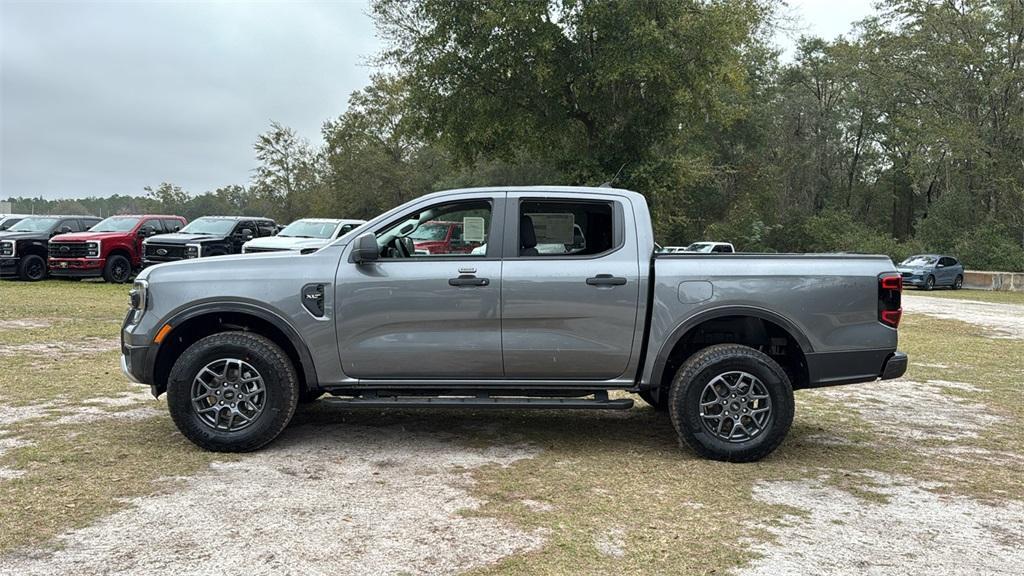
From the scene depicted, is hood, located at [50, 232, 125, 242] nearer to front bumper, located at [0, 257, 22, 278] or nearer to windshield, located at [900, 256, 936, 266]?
front bumper, located at [0, 257, 22, 278]

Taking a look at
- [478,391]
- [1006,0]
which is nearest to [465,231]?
[478,391]

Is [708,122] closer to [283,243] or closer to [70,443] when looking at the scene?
[283,243]

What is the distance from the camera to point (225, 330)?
6070mm

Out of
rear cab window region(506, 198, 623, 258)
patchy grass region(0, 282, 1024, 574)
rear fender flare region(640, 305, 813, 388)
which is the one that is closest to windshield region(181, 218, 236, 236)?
patchy grass region(0, 282, 1024, 574)

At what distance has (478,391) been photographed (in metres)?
5.80

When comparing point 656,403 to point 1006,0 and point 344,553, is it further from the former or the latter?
point 1006,0

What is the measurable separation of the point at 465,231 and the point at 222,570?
2979mm

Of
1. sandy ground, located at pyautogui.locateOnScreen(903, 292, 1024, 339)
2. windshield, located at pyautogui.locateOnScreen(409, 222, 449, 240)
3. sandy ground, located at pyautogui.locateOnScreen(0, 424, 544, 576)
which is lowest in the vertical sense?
sandy ground, located at pyautogui.locateOnScreen(903, 292, 1024, 339)

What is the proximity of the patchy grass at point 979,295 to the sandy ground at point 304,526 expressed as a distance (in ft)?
84.0

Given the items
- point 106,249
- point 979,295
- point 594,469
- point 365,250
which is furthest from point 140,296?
point 979,295

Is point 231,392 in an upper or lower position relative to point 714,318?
lower

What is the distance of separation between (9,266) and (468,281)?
20.3 m

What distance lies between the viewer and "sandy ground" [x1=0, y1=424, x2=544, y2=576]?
3760 mm

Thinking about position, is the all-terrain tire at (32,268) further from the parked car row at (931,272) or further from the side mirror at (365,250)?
the parked car row at (931,272)
